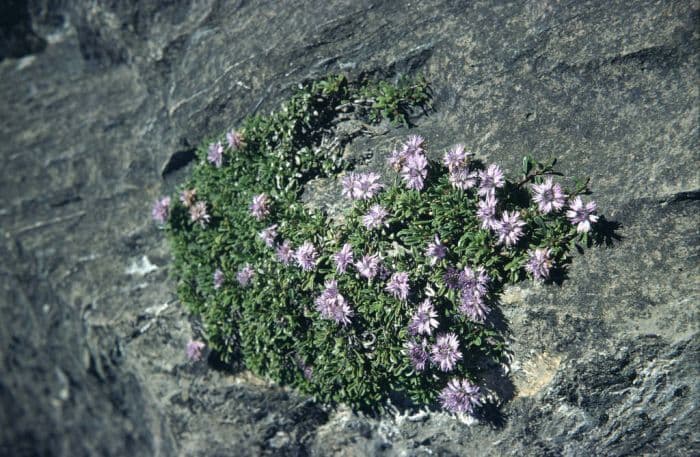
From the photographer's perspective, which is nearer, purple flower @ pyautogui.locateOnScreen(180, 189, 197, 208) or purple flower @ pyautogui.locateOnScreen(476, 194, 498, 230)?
purple flower @ pyautogui.locateOnScreen(476, 194, 498, 230)

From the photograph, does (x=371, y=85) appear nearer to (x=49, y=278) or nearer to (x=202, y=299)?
(x=202, y=299)

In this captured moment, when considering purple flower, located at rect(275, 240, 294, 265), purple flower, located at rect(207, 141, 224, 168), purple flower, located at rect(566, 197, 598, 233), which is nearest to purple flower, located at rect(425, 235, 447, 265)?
purple flower, located at rect(566, 197, 598, 233)

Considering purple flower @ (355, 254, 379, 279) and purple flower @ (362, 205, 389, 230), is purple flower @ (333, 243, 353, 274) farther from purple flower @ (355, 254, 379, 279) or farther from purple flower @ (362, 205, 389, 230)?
purple flower @ (362, 205, 389, 230)

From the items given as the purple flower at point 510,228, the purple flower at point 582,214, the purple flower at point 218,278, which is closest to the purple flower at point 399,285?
the purple flower at point 510,228

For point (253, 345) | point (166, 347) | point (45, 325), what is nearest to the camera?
point (253, 345)

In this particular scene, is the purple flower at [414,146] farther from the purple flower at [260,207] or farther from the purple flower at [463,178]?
the purple flower at [260,207]

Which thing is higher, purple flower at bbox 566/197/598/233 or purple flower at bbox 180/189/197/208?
purple flower at bbox 180/189/197/208

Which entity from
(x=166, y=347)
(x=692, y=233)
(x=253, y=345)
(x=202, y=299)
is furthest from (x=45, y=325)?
(x=692, y=233)
